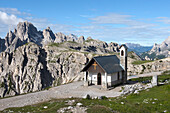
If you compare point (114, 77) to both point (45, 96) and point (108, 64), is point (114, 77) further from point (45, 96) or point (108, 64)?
point (45, 96)

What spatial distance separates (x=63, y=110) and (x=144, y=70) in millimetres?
69092

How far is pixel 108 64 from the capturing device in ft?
148

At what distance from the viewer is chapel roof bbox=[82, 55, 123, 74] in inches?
1693

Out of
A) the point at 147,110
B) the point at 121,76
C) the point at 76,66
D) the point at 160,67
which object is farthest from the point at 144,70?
the point at 76,66

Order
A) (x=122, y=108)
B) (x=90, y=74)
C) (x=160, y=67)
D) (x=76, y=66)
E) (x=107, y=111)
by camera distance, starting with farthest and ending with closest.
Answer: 1. (x=76, y=66)
2. (x=160, y=67)
3. (x=90, y=74)
4. (x=122, y=108)
5. (x=107, y=111)

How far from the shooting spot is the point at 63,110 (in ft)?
69.0

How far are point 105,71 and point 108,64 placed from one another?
3.93 meters

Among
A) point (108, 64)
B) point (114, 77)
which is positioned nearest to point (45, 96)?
point (108, 64)

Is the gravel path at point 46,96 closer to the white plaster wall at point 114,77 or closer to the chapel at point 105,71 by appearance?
the chapel at point 105,71

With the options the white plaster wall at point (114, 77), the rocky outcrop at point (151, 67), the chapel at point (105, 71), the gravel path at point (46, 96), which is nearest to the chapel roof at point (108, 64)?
the chapel at point (105, 71)

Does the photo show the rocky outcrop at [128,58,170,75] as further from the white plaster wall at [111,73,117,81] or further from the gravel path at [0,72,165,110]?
the gravel path at [0,72,165,110]

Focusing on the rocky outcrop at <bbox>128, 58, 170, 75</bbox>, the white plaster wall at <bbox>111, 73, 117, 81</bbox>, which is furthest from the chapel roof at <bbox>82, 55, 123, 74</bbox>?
the rocky outcrop at <bbox>128, 58, 170, 75</bbox>

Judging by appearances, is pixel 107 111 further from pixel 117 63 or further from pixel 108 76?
pixel 117 63

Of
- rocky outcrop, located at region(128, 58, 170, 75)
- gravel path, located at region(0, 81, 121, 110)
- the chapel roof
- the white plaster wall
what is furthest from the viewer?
rocky outcrop, located at region(128, 58, 170, 75)
